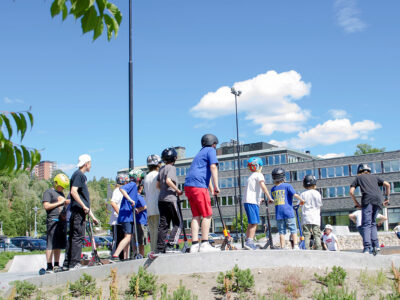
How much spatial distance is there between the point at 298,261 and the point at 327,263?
43 centimetres

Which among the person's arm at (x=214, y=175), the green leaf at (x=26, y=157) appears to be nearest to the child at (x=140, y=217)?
the person's arm at (x=214, y=175)

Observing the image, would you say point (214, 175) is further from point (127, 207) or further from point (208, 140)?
point (127, 207)

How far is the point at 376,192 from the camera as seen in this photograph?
7.98 meters

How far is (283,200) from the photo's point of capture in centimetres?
914

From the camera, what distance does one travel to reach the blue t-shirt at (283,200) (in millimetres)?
9016

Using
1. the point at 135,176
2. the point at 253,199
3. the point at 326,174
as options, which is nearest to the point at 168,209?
the point at 135,176

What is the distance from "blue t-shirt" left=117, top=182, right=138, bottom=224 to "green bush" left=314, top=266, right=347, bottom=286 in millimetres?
3537

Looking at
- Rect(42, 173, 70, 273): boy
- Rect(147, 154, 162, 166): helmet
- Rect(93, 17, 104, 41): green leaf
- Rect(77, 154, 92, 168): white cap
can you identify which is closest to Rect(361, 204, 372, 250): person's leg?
Rect(147, 154, 162, 166): helmet

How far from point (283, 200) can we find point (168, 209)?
2678 mm

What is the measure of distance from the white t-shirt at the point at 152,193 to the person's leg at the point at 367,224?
3.54 metres

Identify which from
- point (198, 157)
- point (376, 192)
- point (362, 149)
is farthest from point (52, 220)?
point (362, 149)

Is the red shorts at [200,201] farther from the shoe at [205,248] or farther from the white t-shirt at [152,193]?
the white t-shirt at [152,193]

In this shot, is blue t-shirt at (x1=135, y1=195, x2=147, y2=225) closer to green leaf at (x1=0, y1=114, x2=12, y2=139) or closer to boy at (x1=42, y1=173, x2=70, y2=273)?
boy at (x1=42, y1=173, x2=70, y2=273)

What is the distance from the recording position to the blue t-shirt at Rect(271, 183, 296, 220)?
355 inches
